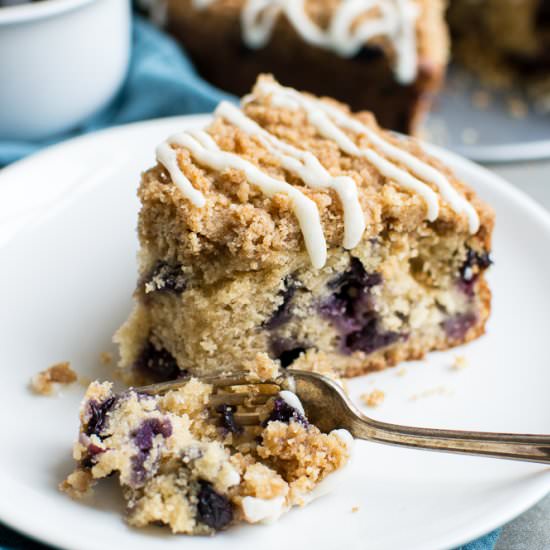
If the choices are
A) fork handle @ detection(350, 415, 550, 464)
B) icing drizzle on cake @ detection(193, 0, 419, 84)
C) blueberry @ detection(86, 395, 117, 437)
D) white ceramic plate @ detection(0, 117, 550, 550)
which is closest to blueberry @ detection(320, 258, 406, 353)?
white ceramic plate @ detection(0, 117, 550, 550)

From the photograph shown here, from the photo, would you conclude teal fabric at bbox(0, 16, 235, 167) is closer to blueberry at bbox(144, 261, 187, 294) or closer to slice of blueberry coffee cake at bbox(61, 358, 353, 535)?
blueberry at bbox(144, 261, 187, 294)

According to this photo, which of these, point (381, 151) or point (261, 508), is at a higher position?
point (381, 151)

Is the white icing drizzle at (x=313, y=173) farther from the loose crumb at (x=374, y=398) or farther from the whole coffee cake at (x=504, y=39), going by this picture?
the whole coffee cake at (x=504, y=39)

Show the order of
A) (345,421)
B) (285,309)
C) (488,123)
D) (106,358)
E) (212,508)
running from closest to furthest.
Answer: (212,508) < (345,421) < (285,309) < (106,358) < (488,123)

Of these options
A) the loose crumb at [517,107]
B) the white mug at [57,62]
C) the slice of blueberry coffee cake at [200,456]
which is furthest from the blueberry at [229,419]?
the loose crumb at [517,107]

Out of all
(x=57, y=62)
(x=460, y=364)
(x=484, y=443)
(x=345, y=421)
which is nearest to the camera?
(x=484, y=443)

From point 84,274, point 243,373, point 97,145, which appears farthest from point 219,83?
point 243,373

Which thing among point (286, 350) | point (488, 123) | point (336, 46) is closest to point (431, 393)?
point (286, 350)

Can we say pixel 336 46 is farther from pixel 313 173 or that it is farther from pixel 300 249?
pixel 300 249
